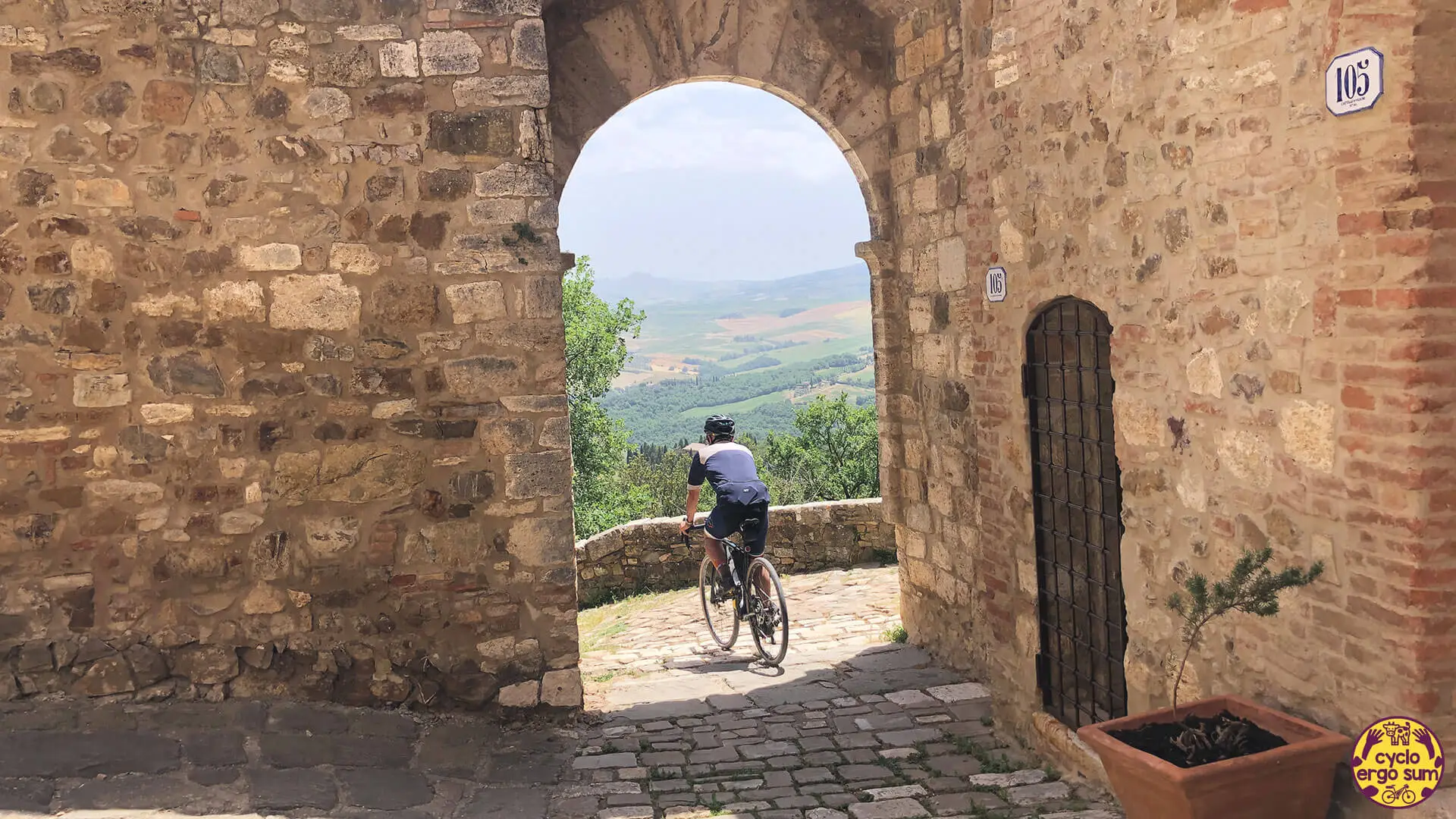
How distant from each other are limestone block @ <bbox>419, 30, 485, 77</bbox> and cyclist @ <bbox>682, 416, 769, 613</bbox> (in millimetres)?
2872

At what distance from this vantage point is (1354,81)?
2977 mm

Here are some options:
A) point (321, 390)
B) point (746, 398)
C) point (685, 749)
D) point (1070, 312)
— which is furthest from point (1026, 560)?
point (746, 398)

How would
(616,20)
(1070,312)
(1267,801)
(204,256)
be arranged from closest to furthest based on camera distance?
(1267,801)
(1070,312)
(204,256)
(616,20)

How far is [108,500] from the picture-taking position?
504cm

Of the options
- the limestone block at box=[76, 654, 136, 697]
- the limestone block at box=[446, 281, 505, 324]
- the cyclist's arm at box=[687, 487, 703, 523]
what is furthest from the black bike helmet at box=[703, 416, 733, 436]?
the limestone block at box=[76, 654, 136, 697]

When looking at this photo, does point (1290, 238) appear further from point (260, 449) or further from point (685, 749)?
point (260, 449)

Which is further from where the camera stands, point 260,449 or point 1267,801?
point 260,449

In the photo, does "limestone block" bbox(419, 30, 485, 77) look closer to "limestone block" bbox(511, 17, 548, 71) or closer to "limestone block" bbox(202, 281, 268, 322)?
"limestone block" bbox(511, 17, 548, 71)

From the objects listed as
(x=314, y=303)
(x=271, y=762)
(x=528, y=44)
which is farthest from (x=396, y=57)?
(x=271, y=762)

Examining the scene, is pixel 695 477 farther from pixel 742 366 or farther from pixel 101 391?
pixel 742 366

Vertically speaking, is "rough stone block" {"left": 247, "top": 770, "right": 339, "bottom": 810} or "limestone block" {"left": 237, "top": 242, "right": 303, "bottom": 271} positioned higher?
"limestone block" {"left": 237, "top": 242, "right": 303, "bottom": 271}

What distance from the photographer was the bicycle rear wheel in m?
7.75

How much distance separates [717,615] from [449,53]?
192 inches

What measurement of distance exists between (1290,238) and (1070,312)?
154 cm
